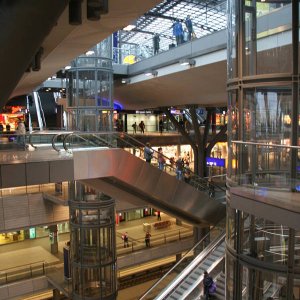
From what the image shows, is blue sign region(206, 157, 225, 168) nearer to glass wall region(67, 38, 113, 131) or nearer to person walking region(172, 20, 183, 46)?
glass wall region(67, 38, 113, 131)

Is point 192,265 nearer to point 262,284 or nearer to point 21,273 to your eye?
point 262,284

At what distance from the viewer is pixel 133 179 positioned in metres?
14.0

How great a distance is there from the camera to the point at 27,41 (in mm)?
2914

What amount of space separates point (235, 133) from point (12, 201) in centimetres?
1929

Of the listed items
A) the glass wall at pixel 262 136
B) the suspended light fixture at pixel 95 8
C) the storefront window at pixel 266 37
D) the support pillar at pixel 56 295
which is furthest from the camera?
the support pillar at pixel 56 295

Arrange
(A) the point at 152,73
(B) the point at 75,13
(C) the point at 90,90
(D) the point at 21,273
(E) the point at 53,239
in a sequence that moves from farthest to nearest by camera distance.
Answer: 1. (E) the point at 53,239
2. (D) the point at 21,273
3. (A) the point at 152,73
4. (C) the point at 90,90
5. (B) the point at 75,13

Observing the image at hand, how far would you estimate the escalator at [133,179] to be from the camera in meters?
12.8

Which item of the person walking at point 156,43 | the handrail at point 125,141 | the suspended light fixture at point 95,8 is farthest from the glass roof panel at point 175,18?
the suspended light fixture at point 95,8

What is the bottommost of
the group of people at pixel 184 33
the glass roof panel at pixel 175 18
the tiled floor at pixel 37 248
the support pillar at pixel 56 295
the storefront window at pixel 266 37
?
the support pillar at pixel 56 295

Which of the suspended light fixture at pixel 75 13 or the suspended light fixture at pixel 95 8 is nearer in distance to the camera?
the suspended light fixture at pixel 75 13

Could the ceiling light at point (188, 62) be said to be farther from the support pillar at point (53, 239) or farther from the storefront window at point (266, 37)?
the support pillar at point (53, 239)

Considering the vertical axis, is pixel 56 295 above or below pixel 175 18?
below

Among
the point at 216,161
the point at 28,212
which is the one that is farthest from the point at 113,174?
the point at 216,161

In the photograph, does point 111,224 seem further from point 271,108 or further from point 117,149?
point 271,108
